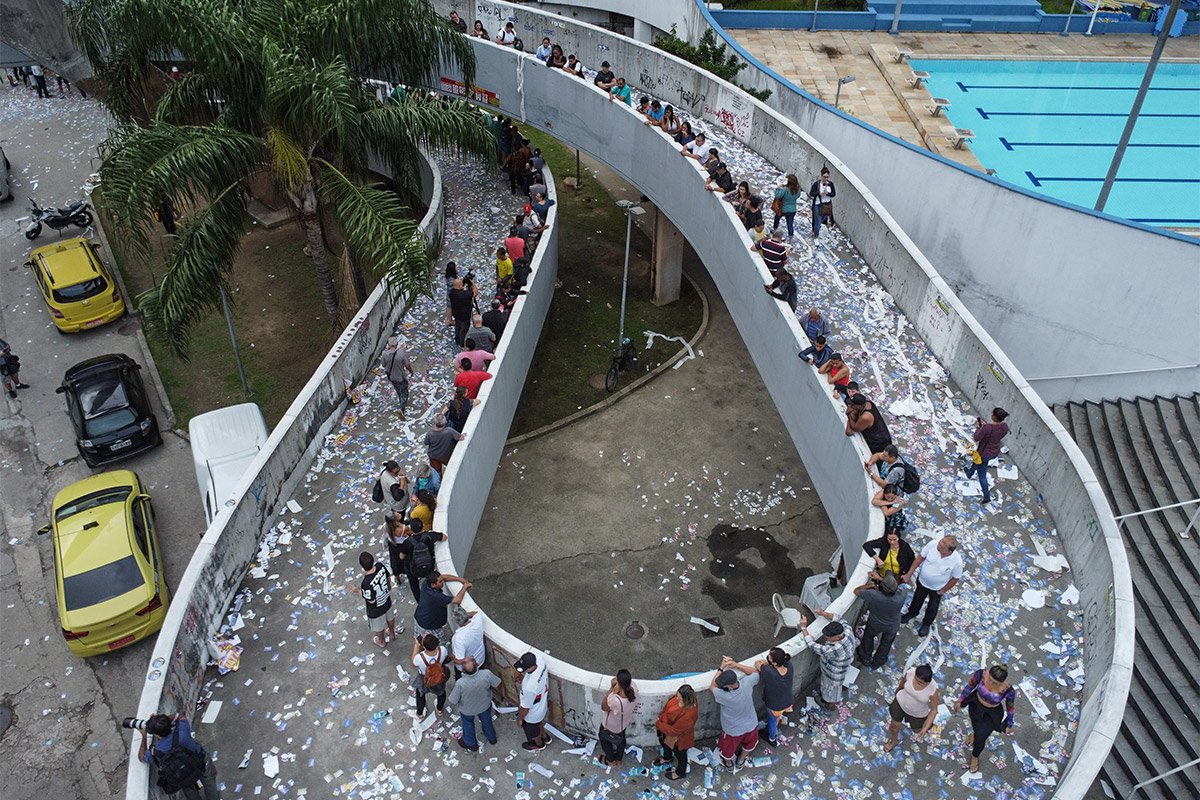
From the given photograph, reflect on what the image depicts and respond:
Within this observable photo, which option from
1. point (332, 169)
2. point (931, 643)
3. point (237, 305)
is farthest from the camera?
point (237, 305)

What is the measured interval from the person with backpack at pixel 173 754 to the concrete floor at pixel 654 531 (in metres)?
6.22

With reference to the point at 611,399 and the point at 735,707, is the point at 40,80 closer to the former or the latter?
the point at 611,399

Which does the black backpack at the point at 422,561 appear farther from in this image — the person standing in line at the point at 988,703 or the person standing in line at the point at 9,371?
the person standing in line at the point at 9,371

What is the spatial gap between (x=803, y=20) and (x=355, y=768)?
84.1 ft

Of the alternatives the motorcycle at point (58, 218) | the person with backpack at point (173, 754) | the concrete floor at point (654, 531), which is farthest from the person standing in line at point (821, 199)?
the motorcycle at point (58, 218)

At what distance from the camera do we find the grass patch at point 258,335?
1944cm

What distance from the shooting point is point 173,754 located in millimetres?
7965

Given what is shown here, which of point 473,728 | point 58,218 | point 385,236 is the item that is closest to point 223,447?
point 385,236

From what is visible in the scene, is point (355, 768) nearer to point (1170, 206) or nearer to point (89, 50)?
point (89, 50)

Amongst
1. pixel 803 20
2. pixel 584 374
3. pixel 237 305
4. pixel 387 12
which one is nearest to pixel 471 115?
pixel 387 12

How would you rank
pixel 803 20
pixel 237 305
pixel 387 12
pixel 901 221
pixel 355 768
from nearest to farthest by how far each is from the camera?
pixel 355 768 → pixel 387 12 → pixel 901 221 → pixel 237 305 → pixel 803 20

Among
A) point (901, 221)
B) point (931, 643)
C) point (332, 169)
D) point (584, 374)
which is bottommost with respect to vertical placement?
point (584, 374)

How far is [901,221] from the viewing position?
19938 millimetres

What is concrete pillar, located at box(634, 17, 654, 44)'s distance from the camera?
3136 cm
